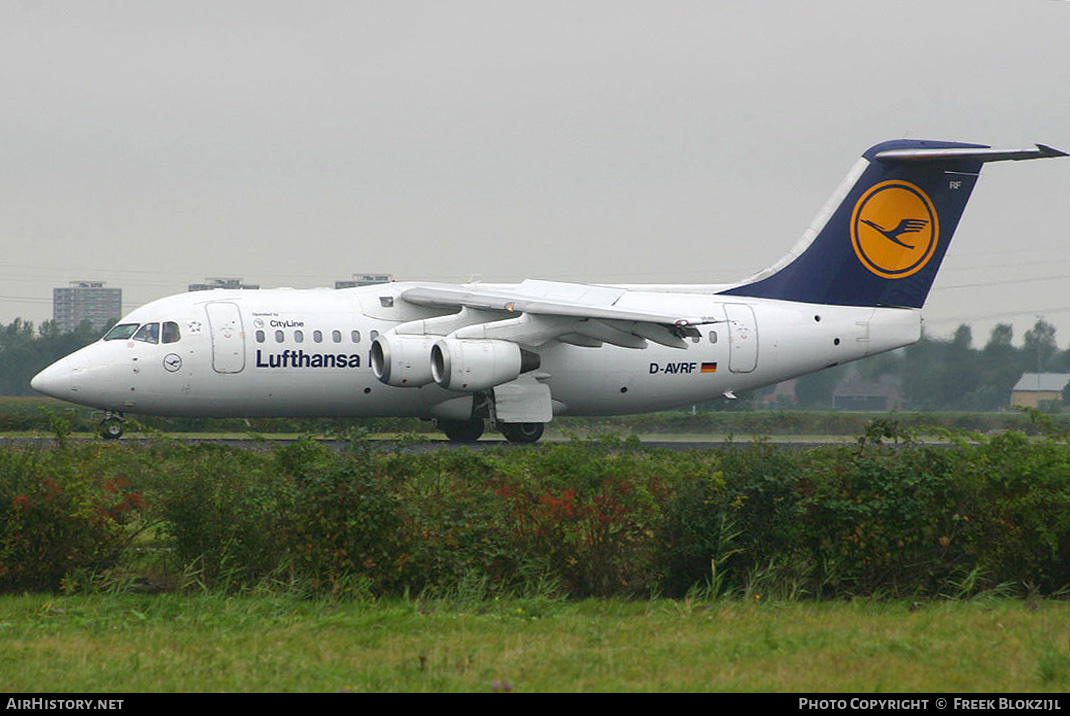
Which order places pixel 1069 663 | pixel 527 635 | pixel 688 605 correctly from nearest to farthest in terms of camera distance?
1. pixel 1069 663
2. pixel 527 635
3. pixel 688 605

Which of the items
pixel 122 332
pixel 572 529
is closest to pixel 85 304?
pixel 122 332

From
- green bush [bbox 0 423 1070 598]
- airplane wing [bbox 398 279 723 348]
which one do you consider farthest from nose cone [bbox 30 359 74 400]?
green bush [bbox 0 423 1070 598]

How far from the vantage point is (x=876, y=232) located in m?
26.2

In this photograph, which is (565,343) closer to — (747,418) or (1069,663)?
(747,418)

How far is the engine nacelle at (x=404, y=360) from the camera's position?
22312 millimetres

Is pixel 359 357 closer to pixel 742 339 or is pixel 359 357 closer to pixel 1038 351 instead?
pixel 742 339

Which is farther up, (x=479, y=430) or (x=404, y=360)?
(x=404, y=360)

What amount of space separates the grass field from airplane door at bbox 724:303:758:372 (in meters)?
15.2

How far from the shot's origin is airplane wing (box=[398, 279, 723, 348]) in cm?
2250

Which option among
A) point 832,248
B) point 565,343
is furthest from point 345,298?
point 832,248

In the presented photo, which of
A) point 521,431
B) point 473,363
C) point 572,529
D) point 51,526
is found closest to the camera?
point 51,526

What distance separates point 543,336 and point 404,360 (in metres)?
2.69

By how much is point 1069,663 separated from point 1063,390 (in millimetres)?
29578

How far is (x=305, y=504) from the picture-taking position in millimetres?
10445
